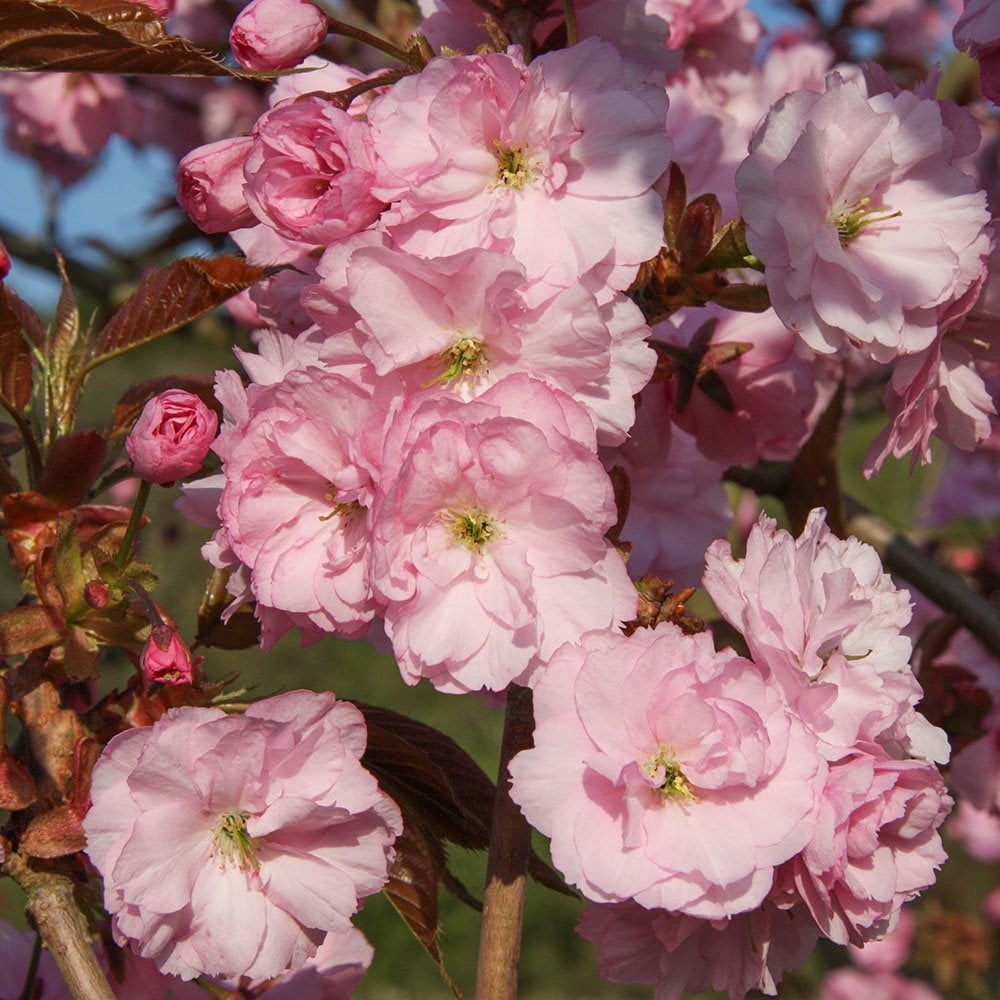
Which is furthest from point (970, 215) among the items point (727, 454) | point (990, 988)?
point (990, 988)

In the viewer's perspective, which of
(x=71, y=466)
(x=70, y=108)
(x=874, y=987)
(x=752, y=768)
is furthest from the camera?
(x=874, y=987)

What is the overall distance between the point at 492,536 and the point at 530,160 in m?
0.25

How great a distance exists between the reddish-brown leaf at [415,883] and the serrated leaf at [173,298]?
40cm

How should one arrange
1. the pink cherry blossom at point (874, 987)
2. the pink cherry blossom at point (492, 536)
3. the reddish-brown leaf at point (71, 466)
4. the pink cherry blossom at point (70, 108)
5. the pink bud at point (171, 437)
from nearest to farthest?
1. the pink cherry blossom at point (492, 536)
2. the pink bud at point (171, 437)
3. the reddish-brown leaf at point (71, 466)
4. the pink cherry blossom at point (70, 108)
5. the pink cherry blossom at point (874, 987)

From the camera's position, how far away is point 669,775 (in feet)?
2.46

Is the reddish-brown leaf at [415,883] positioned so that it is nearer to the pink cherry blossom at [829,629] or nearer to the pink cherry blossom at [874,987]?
the pink cherry blossom at [829,629]

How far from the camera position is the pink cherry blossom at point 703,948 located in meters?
0.79

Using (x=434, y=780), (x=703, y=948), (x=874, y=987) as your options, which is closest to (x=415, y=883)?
(x=434, y=780)

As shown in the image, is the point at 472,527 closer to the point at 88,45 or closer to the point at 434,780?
the point at 434,780

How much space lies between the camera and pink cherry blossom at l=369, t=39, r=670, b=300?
0.75 m

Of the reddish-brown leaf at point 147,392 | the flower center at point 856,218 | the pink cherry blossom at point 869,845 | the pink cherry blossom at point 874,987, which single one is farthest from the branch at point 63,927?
the pink cherry blossom at point 874,987

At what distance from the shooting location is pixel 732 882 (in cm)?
70

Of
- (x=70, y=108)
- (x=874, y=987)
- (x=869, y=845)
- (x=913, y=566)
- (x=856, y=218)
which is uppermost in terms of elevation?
(x=856, y=218)

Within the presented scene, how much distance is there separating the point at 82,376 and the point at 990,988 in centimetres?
326
